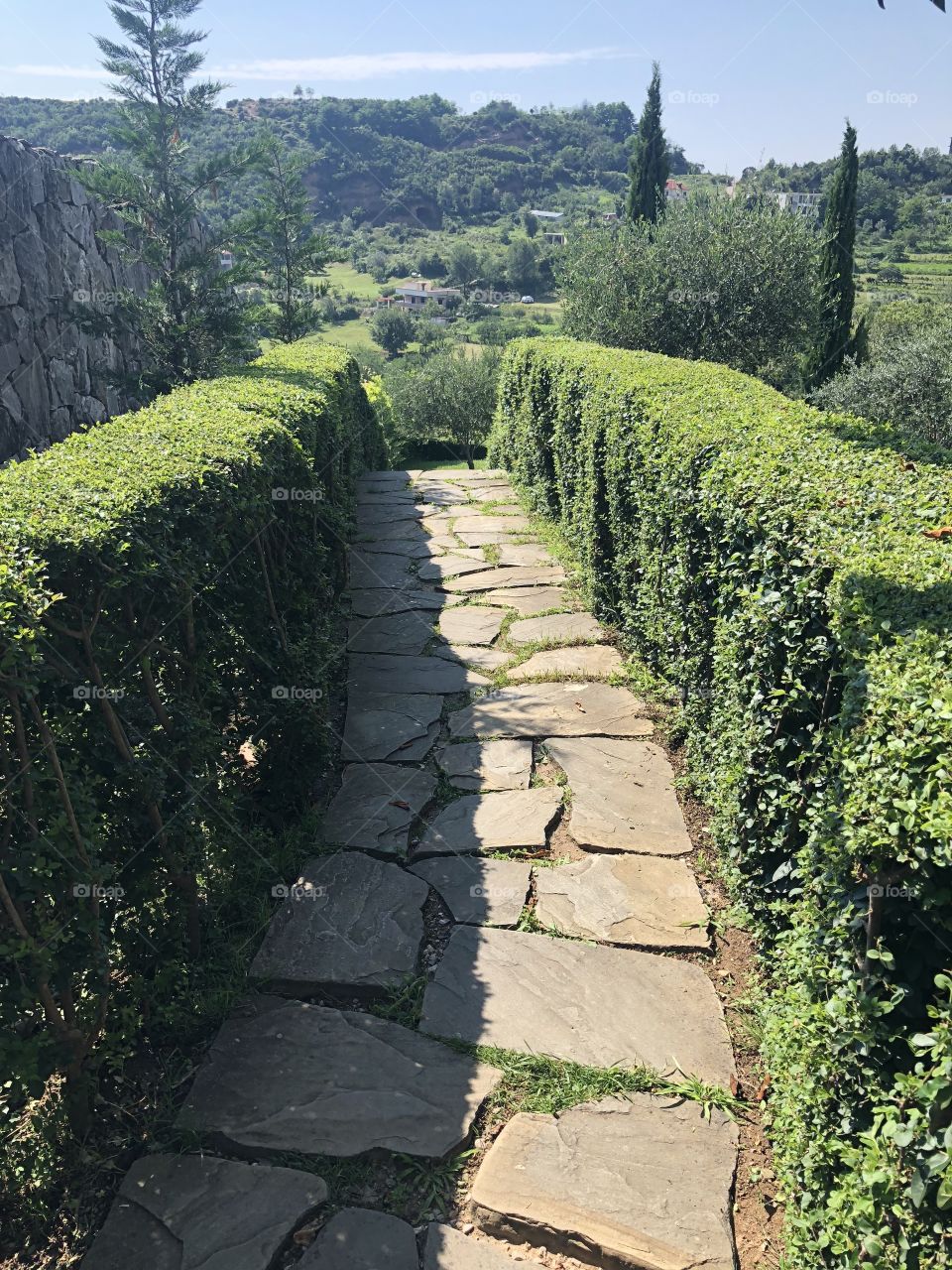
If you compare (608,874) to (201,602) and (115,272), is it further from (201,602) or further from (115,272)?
(115,272)

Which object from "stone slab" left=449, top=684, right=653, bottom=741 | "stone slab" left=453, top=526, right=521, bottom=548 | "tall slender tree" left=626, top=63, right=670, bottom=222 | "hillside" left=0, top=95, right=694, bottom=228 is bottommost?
"stone slab" left=449, top=684, right=653, bottom=741

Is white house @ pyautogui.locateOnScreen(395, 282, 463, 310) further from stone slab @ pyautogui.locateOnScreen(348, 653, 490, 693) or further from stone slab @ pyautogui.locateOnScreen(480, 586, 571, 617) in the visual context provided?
stone slab @ pyautogui.locateOnScreen(348, 653, 490, 693)

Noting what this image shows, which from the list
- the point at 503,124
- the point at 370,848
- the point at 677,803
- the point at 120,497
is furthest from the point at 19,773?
the point at 503,124

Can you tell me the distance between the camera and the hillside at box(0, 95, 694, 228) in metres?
57.0

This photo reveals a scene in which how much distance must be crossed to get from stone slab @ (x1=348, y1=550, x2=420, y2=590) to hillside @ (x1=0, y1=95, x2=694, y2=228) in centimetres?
5243

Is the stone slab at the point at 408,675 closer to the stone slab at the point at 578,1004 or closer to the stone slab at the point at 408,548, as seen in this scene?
the stone slab at the point at 578,1004

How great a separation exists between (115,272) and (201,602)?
9.18m

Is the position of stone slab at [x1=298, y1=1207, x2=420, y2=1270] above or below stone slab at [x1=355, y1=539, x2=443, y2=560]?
below

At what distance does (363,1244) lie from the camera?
1960 mm

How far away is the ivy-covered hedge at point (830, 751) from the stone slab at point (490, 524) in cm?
378

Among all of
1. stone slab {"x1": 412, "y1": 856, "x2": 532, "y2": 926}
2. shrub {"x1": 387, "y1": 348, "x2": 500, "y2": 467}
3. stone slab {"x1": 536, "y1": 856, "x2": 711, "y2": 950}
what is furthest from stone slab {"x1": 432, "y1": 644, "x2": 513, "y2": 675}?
shrub {"x1": 387, "y1": 348, "x2": 500, "y2": 467}

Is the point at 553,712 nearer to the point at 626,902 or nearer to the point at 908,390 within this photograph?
the point at 626,902

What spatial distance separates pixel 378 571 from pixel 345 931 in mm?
4706

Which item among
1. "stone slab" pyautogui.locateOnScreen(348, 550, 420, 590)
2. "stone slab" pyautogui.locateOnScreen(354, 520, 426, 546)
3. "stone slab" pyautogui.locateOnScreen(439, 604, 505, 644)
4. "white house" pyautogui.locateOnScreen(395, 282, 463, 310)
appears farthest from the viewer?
"white house" pyautogui.locateOnScreen(395, 282, 463, 310)
